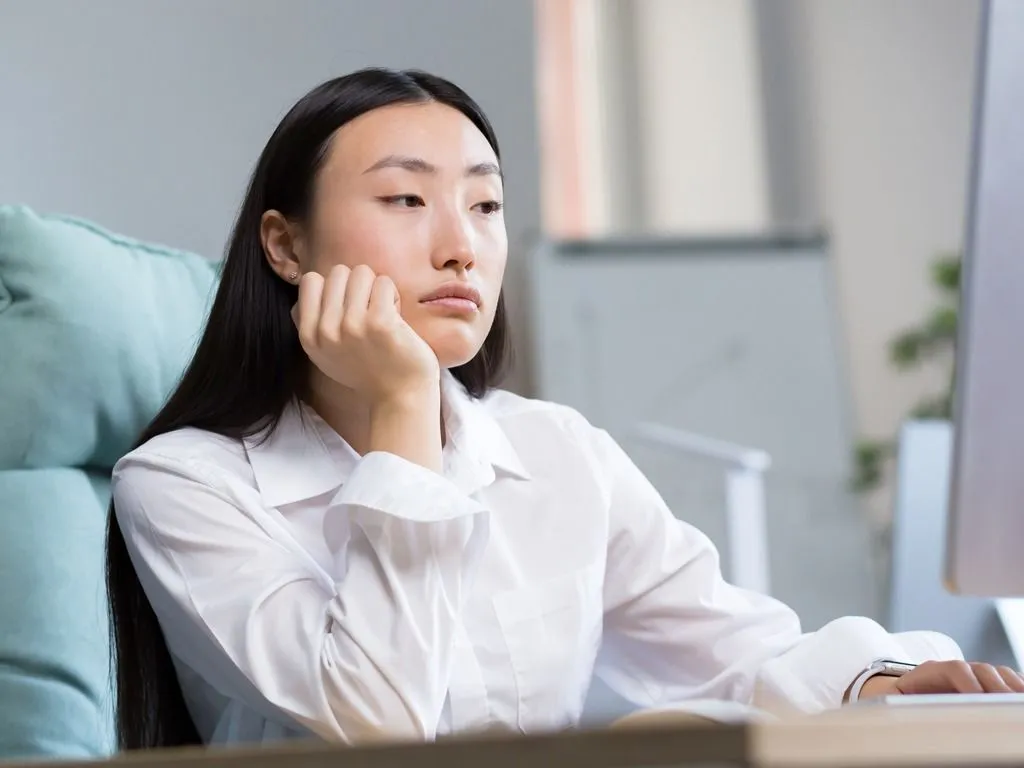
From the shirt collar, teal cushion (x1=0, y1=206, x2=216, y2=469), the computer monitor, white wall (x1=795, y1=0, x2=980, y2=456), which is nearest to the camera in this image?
the computer monitor

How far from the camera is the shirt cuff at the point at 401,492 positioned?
0.87m

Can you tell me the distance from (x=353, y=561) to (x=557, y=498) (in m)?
0.30

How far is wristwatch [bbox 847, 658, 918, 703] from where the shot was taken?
96 cm

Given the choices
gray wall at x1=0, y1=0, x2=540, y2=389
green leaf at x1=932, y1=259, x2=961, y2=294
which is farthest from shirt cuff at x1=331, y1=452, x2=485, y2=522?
green leaf at x1=932, y1=259, x2=961, y2=294

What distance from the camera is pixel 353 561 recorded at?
0.90 meters

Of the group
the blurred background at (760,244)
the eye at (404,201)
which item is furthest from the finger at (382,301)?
the blurred background at (760,244)

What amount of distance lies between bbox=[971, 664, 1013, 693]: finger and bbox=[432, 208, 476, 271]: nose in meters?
0.51

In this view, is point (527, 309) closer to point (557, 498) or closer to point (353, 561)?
point (557, 498)

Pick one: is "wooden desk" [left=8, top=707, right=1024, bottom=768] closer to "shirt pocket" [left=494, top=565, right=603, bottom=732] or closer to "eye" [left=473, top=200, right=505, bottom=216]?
"shirt pocket" [left=494, top=565, right=603, bottom=732]

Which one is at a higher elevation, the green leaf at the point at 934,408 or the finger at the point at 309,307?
the finger at the point at 309,307

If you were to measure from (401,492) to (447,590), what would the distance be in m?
0.08

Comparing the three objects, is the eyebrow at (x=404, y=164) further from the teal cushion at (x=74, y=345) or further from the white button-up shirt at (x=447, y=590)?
the teal cushion at (x=74, y=345)

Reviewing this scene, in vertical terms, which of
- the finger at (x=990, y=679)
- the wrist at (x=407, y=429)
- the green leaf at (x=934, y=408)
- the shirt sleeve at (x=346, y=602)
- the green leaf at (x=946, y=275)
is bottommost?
the green leaf at (x=934, y=408)

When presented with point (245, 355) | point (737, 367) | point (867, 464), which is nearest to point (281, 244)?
point (245, 355)
